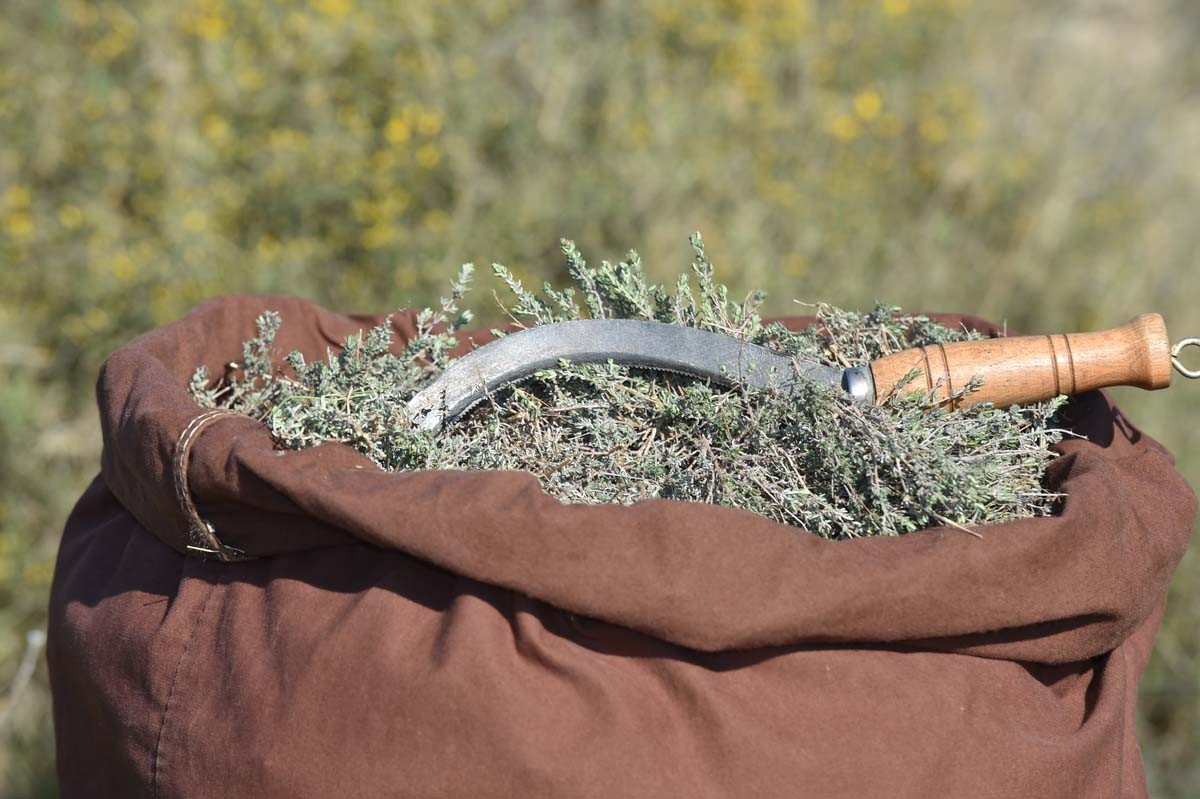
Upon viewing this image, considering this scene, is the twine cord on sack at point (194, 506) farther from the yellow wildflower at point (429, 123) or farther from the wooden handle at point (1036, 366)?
the yellow wildflower at point (429, 123)

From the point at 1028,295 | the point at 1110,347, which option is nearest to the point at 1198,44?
the point at 1028,295

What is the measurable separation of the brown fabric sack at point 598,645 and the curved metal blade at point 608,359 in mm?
230

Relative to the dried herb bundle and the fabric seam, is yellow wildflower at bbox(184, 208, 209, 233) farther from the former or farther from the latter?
the fabric seam

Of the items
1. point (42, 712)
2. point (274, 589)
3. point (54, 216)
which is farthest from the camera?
point (54, 216)

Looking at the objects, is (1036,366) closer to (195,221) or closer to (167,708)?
(167,708)

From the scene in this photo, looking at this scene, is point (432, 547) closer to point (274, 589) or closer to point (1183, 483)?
point (274, 589)

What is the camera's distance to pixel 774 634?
114cm

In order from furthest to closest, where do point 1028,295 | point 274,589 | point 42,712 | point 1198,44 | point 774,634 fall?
point 1198,44, point 1028,295, point 42,712, point 274,589, point 774,634

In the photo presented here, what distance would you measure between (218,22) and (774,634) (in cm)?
415

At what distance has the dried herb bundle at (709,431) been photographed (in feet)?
4.45

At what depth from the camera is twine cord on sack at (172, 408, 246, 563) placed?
1.30 m

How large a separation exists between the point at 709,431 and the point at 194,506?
0.67 metres

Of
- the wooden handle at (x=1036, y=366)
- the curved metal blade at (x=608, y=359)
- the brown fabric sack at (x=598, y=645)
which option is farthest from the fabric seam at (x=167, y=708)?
the wooden handle at (x=1036, y=366)

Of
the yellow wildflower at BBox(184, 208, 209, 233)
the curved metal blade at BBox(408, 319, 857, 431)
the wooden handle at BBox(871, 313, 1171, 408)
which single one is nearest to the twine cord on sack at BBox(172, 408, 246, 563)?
the curved metal blade at BBox(408, 319, 857, 431)
